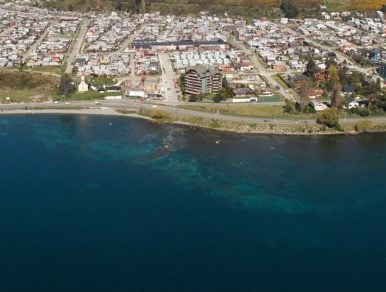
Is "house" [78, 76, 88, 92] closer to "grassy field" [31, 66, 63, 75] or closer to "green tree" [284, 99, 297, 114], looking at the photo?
"grassy field" [31, 66, 63, 75]

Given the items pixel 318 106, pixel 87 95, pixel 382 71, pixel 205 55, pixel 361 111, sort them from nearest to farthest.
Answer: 1. pixel 361 111
2. pixel 318 106
3. pixel 87 95
4. pixel 382 71
5. pixel 205 55

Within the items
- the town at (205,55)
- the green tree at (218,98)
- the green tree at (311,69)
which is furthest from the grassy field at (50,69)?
the green tree at (311,69)

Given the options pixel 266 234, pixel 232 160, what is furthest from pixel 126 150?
pixel 266 234

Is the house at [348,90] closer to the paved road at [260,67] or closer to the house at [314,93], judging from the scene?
the house at [314,93]

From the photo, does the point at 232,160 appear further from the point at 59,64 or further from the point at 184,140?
the point at 59,64

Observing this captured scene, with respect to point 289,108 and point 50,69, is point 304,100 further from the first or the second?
point 50,69

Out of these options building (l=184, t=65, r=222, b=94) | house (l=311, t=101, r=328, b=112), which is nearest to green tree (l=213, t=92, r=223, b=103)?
building (l=184, t=65, r=222, b=94)

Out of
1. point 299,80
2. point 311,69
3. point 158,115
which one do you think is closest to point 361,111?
point 299,80
